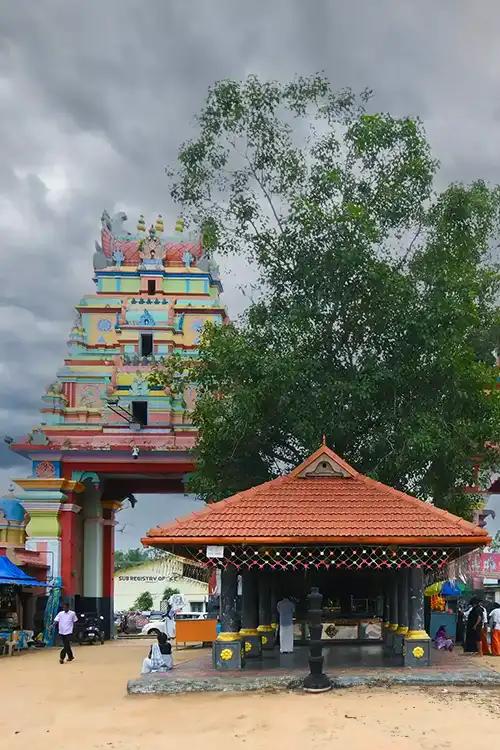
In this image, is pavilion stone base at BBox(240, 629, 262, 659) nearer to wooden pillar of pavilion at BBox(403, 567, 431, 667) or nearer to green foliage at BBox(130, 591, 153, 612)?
wooden pillar of pavilion at BBox(403, 567, 431, 667)

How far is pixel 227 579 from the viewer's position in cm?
1268

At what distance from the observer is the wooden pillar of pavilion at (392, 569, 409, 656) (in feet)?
42.0

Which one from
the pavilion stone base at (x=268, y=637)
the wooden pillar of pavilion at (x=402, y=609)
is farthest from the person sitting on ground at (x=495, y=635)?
the pavilion stone base at (x=268, y=637)

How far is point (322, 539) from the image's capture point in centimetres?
1142

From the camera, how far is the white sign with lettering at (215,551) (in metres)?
11.7

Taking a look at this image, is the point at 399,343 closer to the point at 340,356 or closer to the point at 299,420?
the point at 340,356

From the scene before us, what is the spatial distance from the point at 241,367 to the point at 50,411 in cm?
976

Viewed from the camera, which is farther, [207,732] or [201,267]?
[201,267]

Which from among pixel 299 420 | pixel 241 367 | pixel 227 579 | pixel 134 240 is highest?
pixel 134 240

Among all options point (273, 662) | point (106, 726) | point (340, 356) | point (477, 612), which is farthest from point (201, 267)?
point (106, 726)

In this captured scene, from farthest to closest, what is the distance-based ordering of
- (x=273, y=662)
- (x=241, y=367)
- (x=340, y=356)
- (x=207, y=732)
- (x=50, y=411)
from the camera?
1. (x=50, y=411)
2. (x=340, y=356)
3. (x=241, y=367)
4. (x=273, y=662)
5. (x=207, y=732)

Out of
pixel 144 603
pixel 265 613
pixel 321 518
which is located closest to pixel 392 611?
pixel 265 613

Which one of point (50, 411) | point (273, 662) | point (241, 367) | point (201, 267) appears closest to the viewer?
point (273, 662)

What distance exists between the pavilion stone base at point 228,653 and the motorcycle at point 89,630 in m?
11.6
